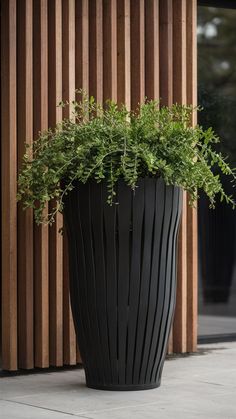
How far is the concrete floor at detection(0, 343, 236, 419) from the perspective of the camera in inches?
225

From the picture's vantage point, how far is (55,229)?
24.3 ft

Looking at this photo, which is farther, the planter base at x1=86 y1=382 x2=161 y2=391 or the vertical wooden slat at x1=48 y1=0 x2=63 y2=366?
the vertical wooden slat at x1=48 y1=0 x2=63 y2=366

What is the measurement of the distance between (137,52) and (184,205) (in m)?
1.31

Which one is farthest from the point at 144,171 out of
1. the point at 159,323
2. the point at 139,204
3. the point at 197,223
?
the point at 197,223

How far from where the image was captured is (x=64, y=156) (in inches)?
251

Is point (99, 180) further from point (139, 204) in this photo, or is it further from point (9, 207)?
point (9, 207)

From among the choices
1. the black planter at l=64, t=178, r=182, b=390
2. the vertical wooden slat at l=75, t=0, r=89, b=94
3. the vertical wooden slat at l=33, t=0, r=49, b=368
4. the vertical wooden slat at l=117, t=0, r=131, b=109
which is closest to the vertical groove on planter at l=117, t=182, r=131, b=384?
the black planter at l=64, t=178, r=182, b=390

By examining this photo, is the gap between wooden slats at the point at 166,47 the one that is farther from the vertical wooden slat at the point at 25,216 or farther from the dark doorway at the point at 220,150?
the vertical wooden slat at the point at 25,216

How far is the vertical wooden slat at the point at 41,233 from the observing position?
7.29 m

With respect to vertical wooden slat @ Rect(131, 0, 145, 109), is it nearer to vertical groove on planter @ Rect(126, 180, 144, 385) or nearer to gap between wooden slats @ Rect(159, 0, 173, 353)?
gap between wooden slats @ Rect(159, 0, 173, 353)

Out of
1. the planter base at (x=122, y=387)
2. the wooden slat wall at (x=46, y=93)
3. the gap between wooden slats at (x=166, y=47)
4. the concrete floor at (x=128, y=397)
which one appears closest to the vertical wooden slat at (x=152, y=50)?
the wooden slat wall at (x=46, y=93)

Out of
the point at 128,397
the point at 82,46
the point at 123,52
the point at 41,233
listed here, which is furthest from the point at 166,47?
the point at 128,397

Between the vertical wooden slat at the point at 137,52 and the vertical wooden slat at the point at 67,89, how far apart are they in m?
0.67

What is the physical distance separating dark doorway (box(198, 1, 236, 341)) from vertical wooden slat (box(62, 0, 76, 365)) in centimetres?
174
